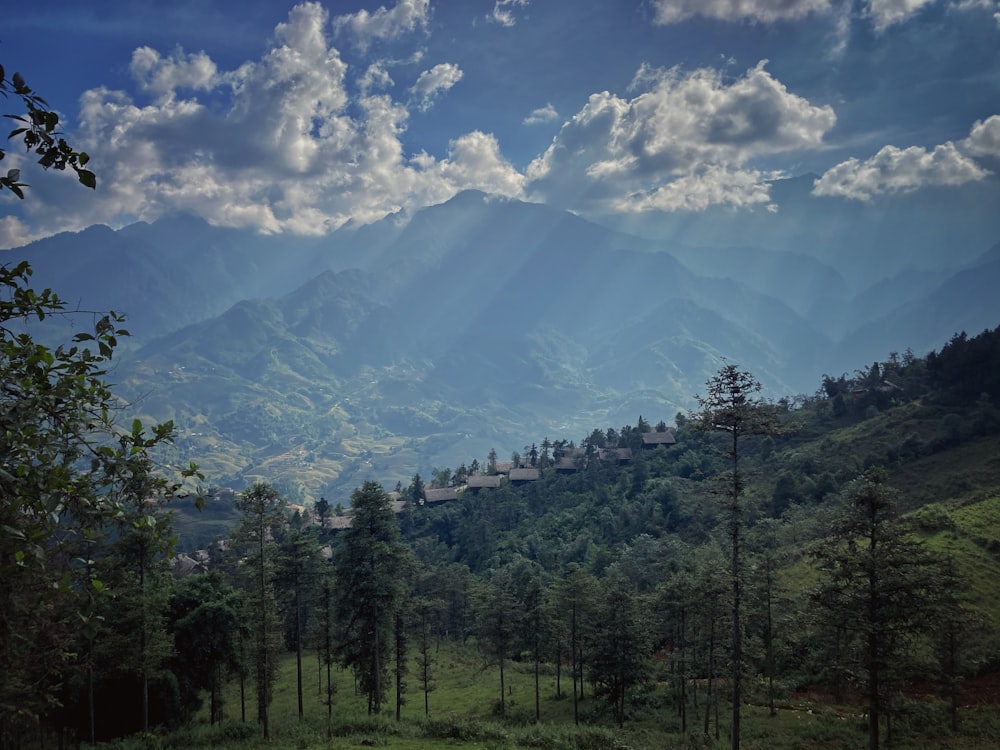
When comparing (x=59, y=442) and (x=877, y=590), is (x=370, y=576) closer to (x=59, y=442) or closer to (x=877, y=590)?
(x=877, y=590)

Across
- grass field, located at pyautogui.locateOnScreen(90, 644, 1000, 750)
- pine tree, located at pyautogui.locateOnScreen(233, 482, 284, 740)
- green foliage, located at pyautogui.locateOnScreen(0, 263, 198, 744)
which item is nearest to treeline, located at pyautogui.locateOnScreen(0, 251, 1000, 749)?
green foliage, located at pyautogui.locateOnScreen(0, 263, 198, 744)

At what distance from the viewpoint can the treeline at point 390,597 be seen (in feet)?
14.9

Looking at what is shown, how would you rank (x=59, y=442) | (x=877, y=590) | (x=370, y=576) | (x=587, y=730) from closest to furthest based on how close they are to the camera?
1. (x=59, y=442)
2. (x=877, y=590)
3. (x=587, y=730)
4. (x=370, y=576)

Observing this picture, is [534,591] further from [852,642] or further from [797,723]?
[852,642]

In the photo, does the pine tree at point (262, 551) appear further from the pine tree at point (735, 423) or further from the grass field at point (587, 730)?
the pine tree at point (735, 423)

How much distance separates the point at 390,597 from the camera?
28.6 meters

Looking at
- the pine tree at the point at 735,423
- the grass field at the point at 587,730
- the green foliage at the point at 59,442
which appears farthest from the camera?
the grass field at the point at 587,730

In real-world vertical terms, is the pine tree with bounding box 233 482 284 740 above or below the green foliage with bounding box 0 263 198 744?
below

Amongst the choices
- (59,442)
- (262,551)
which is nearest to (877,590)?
(59,442)

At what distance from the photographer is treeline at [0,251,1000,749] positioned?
4527 mm

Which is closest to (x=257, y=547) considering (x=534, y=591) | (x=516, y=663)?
(x=534, y=591)

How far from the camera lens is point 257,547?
26.5 metres

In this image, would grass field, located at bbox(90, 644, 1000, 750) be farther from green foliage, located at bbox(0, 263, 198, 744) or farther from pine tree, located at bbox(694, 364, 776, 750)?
green foliage, located at bbox(0, 263, 198, 744)

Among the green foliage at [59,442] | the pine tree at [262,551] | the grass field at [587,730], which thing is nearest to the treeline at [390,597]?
the green foliage at [59,442]
